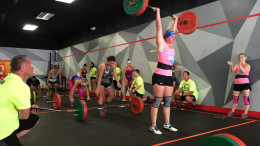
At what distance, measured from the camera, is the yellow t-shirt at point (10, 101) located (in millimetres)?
1162

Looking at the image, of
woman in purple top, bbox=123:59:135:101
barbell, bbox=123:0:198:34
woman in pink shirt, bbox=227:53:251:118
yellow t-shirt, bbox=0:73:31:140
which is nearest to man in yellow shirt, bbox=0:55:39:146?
yellow t-shirt, bbox=0:73:31:140

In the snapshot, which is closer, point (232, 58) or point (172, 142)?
point (172, 142)

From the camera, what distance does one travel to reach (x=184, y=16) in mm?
3066

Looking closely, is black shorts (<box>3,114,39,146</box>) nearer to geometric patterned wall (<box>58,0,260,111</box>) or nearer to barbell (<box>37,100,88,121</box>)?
barbell (<box>37,100,88,121</box>)

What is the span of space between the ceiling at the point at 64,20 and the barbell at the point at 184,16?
6.41ft

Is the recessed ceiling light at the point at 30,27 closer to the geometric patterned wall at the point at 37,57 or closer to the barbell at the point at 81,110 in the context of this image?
the geometric patterned wall at the point at 37,57

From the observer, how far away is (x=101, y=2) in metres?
6.33

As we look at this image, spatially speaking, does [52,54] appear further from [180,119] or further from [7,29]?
[180,119]

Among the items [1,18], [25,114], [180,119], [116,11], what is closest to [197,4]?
[180,119]

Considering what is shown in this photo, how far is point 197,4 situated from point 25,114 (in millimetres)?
4615

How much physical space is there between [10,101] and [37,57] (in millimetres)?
11399

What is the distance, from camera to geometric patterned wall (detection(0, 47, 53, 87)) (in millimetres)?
10766

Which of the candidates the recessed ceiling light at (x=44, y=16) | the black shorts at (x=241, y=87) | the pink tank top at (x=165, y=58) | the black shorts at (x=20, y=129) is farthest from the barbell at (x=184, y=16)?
the recessed ceiling light at (x=44, y=16)

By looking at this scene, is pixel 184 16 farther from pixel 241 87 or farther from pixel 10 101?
pixel 10 101
